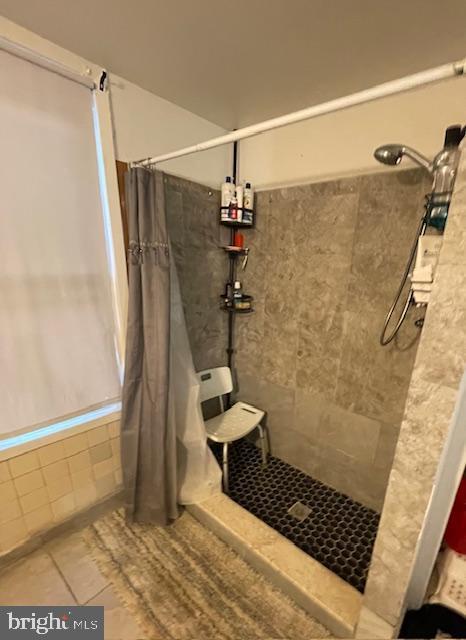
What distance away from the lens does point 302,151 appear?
1.59 metres

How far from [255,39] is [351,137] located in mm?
645

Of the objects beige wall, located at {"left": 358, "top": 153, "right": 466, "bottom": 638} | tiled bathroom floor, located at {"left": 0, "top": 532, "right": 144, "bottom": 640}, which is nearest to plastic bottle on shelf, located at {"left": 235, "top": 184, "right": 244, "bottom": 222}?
beige wall, located at {"left": 358, "top": 153, "right": 466, "bottom": 638}

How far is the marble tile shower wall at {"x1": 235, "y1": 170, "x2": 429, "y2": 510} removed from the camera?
53.6 inches

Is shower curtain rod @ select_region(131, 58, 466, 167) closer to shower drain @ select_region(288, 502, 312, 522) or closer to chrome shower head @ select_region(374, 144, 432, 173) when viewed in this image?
chrome shower head @ select_region(374, 144, 432, 173)

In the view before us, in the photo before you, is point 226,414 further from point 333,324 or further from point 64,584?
point 64,584

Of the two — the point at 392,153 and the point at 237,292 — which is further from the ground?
the point at 392,153

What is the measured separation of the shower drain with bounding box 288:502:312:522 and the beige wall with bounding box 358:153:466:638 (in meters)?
0.59

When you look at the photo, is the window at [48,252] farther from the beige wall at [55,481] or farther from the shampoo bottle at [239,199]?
the shampoo bottle at [239,199]

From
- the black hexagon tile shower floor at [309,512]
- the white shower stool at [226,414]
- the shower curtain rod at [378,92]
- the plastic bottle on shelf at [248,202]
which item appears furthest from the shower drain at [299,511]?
the shower curtain rod at [378,92]

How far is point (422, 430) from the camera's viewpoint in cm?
76

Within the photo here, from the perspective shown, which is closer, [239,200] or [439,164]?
[439,164]

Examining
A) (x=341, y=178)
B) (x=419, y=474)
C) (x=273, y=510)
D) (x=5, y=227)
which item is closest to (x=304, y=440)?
(x=273, y=510)

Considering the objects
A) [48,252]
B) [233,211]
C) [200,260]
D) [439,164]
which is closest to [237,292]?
[200,260]

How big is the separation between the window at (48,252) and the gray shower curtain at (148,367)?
0.21 m
